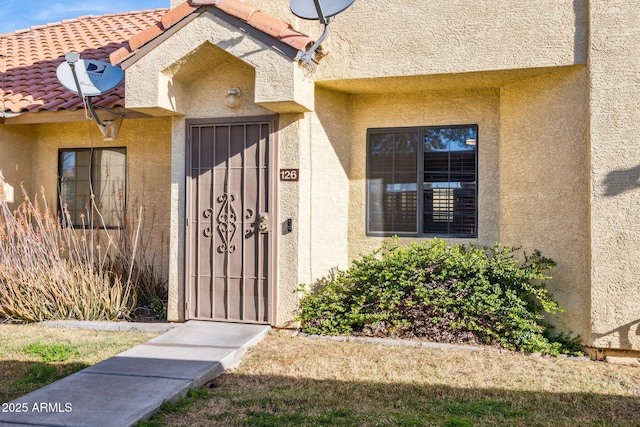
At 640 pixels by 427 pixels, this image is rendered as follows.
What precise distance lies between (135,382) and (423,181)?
209 inches

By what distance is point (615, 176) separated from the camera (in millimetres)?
7156

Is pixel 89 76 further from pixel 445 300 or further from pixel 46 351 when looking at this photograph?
pixel 445 300

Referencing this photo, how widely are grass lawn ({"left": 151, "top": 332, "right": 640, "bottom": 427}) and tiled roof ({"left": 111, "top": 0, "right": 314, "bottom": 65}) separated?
162 inches

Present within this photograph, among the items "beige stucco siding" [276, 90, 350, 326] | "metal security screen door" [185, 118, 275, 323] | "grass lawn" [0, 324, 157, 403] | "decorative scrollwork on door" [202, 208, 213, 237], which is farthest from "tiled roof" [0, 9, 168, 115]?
"grass lawn" [0, 324, 157, 403]

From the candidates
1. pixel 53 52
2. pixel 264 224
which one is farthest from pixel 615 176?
pixel 53 52

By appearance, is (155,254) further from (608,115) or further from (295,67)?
(608,115)

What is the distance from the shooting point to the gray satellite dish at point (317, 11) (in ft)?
24.2

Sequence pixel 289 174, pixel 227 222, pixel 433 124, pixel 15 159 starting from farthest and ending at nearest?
pixel 15 159 < pixel 433 124 < pixel 227 222 < pixel 289 174

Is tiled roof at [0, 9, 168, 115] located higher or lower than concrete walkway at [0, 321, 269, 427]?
higher

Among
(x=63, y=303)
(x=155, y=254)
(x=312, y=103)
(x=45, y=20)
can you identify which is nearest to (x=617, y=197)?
(x=312, y=103)

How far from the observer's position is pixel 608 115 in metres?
7.20

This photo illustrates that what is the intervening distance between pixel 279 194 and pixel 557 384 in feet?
14.3

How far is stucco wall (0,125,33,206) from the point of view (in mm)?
10352

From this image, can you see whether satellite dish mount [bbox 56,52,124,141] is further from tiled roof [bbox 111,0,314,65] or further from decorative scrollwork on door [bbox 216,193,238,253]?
decorative scrollwork on door [bbox 216,193,238,253]
